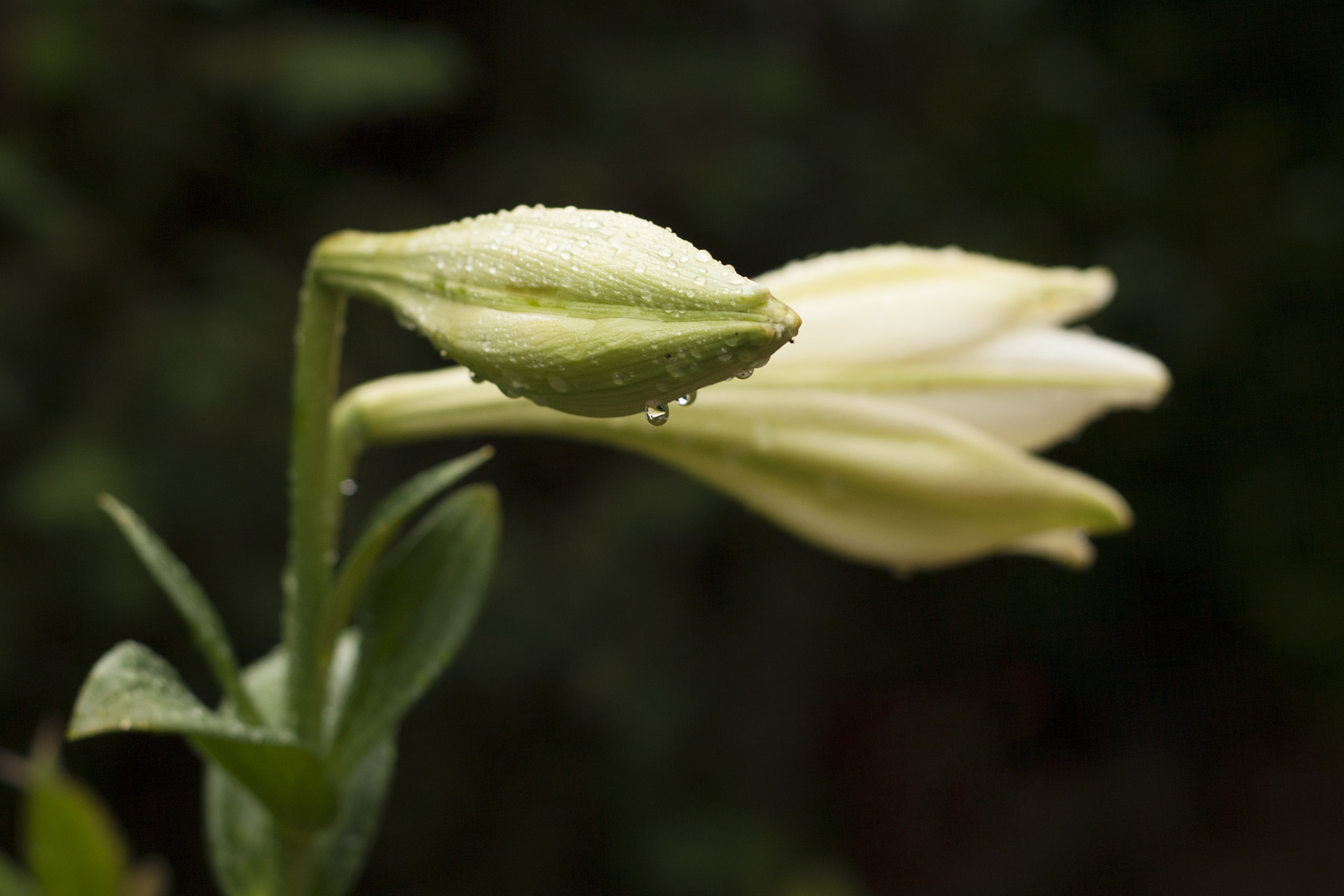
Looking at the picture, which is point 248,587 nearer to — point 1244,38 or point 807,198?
point 807,198

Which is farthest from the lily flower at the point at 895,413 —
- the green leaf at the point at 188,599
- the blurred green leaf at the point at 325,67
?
the blurred green leaf at the point at 325,67

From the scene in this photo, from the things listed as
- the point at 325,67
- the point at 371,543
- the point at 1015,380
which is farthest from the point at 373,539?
the point at 325,67

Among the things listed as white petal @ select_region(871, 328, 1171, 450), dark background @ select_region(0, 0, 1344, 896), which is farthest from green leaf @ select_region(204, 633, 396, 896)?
dark background @ select_region(0, 0, 1344, 896)

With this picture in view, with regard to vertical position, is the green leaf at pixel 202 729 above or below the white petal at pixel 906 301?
below

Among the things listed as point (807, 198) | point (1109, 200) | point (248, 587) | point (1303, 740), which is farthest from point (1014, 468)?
point (1303, 740)

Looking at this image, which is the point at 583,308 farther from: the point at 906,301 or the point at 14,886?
the point at 14,886

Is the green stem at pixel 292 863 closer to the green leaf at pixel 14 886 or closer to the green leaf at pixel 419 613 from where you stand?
the green leaf at pixel 419 613

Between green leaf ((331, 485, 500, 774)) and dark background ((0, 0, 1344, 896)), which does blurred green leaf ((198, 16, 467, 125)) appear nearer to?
dark background ((0, 0, 1344, 896))
